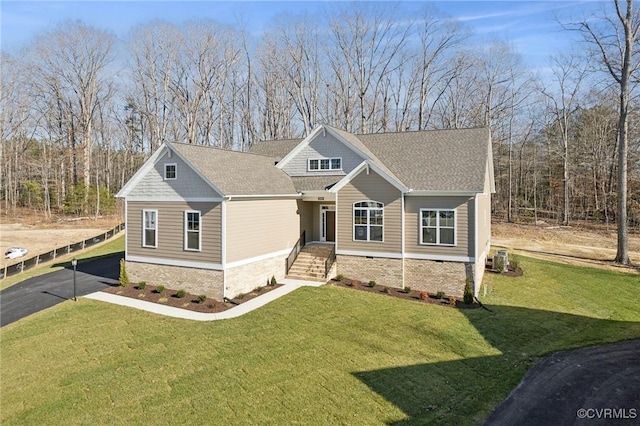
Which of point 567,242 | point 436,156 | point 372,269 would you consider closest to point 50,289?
point 372,269

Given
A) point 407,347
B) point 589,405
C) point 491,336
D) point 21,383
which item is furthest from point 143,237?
point 589,405

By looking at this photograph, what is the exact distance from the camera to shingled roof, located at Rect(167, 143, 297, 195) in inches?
588

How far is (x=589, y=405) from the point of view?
7367 millimetres

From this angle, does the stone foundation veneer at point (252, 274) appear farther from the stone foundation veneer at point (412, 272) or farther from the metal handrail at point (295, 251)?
the stone foundation veneer at point (412, 272)

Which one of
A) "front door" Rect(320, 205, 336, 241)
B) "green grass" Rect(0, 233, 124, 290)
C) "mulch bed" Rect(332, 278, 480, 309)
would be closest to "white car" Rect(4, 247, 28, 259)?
"green grass" Rect(0, 233, 124, 290)

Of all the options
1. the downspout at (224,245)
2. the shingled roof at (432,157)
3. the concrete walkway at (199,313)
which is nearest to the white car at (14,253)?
the concrete walkway at (199,313)

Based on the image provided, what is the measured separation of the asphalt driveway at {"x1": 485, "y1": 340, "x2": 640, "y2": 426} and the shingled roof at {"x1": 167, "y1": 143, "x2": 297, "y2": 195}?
36.4 ft

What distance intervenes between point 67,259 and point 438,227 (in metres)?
21.2

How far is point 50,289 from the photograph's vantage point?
16.0m

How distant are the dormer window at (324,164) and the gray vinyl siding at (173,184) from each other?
257 inches

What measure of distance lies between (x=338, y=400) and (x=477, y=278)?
973cm

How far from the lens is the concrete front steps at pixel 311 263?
56.7ft

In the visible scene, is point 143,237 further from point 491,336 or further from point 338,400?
point 491,336

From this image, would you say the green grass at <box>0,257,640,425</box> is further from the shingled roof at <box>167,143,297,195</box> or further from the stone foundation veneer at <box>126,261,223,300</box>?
the shingled roof at <box>167,143,297,195</box>
